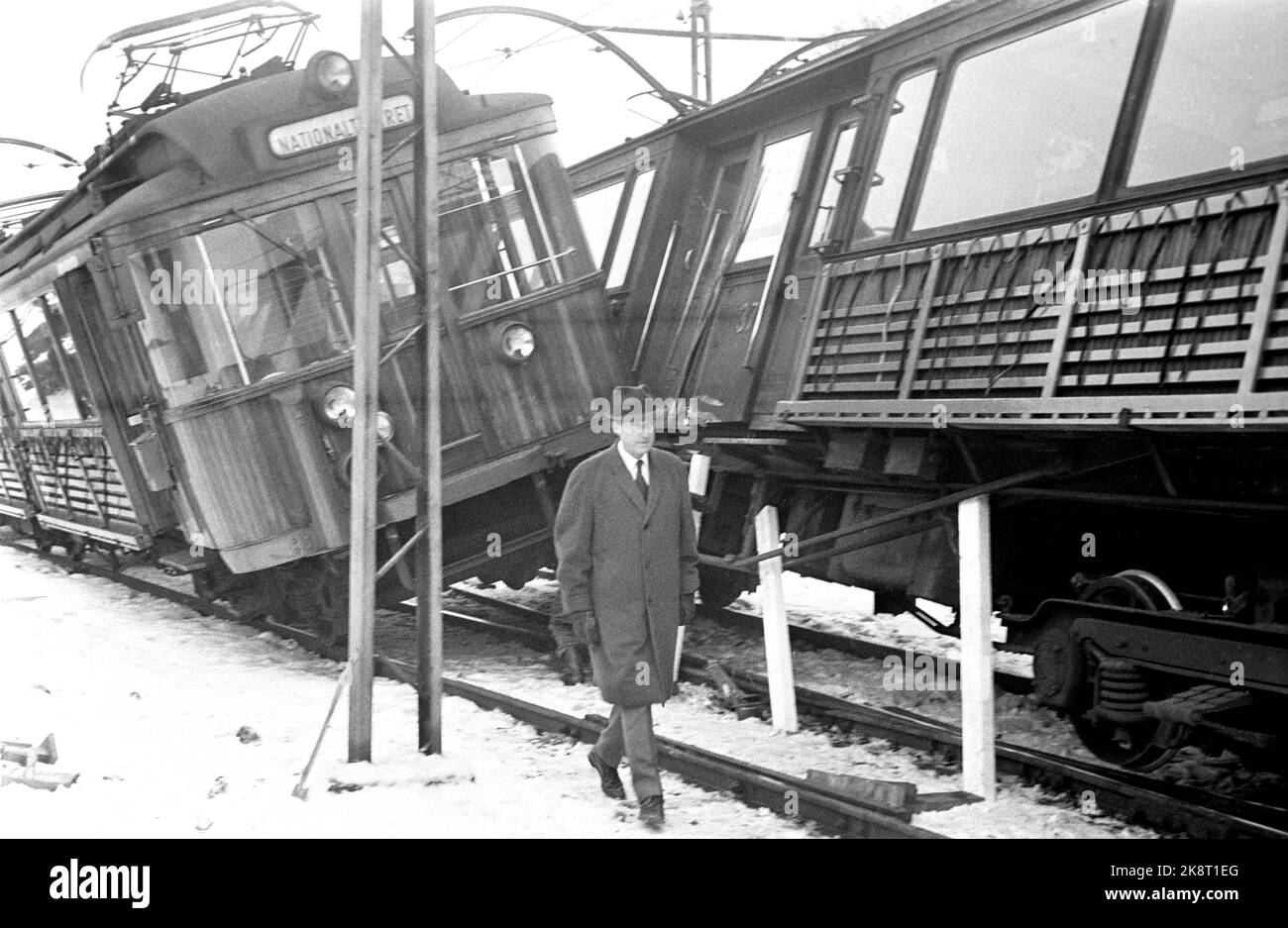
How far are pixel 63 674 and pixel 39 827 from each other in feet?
12.5

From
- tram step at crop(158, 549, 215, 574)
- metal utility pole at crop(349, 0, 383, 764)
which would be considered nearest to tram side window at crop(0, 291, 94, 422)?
tram step at crop(158, 549, 215, 574)

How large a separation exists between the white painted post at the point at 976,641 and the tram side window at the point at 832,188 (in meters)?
2.50

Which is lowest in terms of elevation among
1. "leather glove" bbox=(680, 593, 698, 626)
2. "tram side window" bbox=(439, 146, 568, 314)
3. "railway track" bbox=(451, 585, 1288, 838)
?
"railway track" bbox=(451, 585, 1288, 838)

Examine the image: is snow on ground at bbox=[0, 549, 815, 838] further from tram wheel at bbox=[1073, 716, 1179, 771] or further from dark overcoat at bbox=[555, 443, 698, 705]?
tram wheel at bbox=[1073, 716, 1179, 771]

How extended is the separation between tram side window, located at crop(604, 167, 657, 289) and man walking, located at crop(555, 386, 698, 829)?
17.6ft

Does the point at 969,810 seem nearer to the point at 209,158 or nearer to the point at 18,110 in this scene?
the point at 209,158

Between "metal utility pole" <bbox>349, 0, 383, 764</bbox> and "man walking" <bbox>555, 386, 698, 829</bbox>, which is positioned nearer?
"man walking" <bbox>555, 386, 698, 829</bbox>

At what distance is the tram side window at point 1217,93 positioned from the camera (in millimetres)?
5461

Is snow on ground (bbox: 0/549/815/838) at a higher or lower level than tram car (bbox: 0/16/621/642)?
lower

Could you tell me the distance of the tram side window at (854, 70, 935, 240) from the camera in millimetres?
7574

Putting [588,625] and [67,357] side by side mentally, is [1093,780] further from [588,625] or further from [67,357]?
[67,357]

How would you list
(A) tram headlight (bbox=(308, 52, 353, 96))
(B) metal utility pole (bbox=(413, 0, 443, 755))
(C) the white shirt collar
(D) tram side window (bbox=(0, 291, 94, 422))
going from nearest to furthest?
(C) the white shirt collar < (B) metal utility pole (bbox=(413, 0, 443, 755)) < (A) tram headlight (bbox=(308, 52, 353, 96)) < (D) tram side window (bbox=(0, 291, 94, 422))

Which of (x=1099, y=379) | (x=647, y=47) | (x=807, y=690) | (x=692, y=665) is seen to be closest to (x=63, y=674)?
(x=692, y=665)

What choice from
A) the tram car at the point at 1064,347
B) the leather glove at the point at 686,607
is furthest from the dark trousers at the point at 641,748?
the tram car at the point at 1064,347
